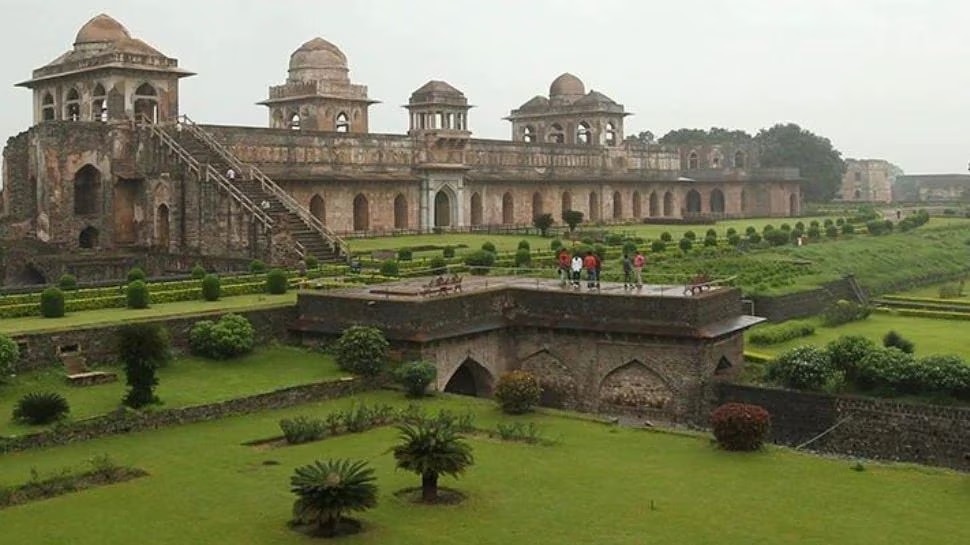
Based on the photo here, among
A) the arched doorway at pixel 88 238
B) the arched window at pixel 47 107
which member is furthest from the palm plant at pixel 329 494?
the arched window at pixel 47 107

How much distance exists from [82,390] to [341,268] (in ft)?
44.2

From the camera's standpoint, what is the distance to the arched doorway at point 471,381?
2694 cm

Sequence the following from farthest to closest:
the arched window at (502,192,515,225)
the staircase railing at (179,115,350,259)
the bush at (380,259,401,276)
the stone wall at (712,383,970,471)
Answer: the arched window at (502,192,515,225)
the staircase railing at (179,115,350,259)
the bush at (380,259,401,276)
the stone wall at (712,383,970,471)

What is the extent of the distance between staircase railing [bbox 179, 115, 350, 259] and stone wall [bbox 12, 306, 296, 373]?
35.4ft

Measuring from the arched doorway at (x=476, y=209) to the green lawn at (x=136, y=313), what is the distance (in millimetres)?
29786

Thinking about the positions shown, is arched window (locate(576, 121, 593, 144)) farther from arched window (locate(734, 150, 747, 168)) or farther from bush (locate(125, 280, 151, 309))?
bush (locate(125, 280, 151, 309))

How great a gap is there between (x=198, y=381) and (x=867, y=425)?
1344 centimetres

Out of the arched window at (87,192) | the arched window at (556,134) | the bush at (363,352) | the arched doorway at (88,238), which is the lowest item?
the bush at (363,352)

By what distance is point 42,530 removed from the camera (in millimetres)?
14422

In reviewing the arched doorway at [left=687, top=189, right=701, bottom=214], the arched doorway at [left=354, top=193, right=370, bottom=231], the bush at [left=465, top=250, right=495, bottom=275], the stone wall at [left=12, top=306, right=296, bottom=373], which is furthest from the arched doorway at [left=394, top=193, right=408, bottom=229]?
the arched doorway at [left=687, top=189, right=701, bottom=214]

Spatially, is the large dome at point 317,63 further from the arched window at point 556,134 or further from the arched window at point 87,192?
the arched window at point 87,192

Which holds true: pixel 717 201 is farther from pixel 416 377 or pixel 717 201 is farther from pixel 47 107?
pixel 416 377

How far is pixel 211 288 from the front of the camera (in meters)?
28.1

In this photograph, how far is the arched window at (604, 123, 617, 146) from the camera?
237 ft
